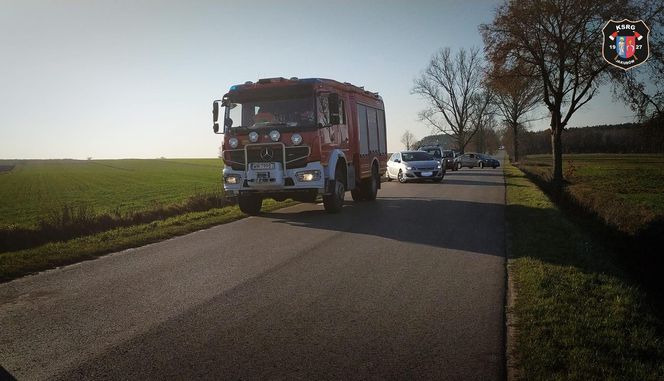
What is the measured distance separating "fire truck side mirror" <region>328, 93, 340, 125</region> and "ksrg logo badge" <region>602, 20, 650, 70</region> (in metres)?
14.0

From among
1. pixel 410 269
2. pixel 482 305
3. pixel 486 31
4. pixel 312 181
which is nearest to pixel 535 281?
pixel 482 305

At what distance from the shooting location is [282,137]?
35.0 feet

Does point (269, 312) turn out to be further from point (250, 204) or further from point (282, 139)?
point (250, 204)

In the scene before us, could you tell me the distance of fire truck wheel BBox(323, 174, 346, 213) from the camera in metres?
11.5

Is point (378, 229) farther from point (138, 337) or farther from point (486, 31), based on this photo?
point (486, 31)

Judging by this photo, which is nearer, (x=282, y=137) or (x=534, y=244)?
(x=534, y=244)

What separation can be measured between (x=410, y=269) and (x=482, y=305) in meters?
1.52

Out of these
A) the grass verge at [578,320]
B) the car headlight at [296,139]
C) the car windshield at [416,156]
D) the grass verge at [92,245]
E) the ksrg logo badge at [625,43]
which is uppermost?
the ksrg logo badge at [625,43]

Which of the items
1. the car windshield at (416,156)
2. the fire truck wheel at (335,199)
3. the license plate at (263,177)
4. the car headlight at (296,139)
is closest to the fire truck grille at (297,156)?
the car headlight at (296,139)

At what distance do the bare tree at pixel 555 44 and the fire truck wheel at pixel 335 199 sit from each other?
1377 cm

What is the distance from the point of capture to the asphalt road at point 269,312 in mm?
3346

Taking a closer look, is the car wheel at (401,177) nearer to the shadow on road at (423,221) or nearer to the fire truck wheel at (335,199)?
the shadow on road at (423,221)

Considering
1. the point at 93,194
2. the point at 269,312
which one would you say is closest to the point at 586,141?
the point at 93,194

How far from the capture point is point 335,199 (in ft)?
37.9
